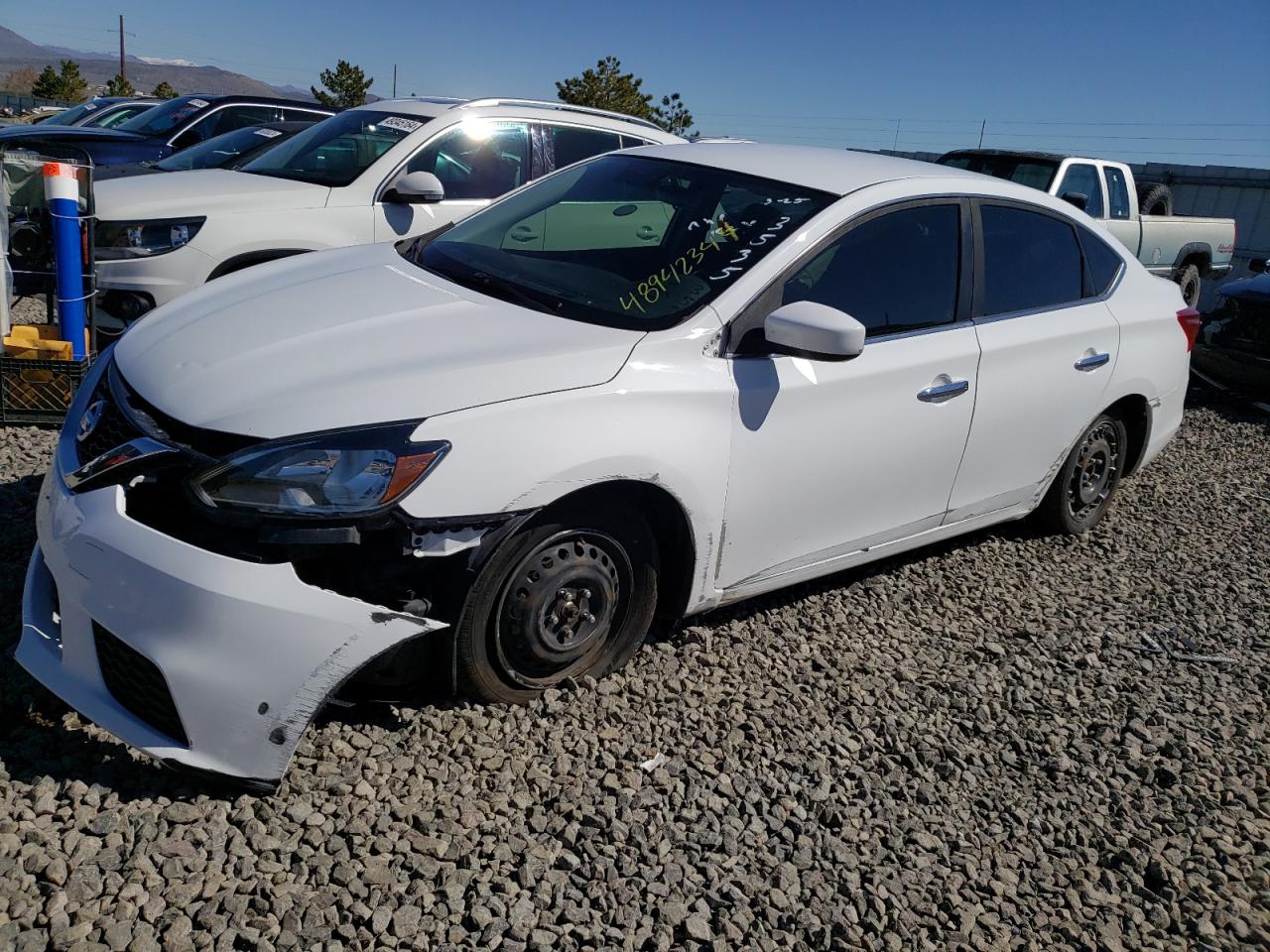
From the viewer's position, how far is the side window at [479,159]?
6.44m

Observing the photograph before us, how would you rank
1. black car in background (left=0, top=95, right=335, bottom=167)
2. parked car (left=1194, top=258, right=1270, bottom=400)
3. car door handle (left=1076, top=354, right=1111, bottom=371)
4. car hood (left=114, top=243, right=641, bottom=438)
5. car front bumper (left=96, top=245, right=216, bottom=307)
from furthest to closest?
black car in background (left=0, top=95, right=335, bottom=167) → parked car (left=1194, top=258, right=1270, bottom=400) → car front bumper (left=96, top=245, right=216, bottom=307) → car door handle (left=1076, top=354, right=1111, bottom=371) → car hood (left=114, top=243, right=641, bottom=438)

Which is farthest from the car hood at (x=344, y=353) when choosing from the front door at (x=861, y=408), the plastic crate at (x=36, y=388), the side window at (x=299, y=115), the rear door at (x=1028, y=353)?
the side window at (x=299, y=115)

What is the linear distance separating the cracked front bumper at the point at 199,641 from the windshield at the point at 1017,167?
378 inches

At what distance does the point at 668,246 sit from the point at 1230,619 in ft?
10.3

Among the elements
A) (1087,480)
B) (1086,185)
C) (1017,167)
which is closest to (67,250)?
A: (1087,480)

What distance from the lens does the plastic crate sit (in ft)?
17.0

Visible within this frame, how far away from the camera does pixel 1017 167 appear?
10914mm

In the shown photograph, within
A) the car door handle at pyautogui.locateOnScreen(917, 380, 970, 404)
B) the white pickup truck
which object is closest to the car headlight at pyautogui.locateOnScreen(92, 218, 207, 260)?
the car door handle at pyautogui.locateOnScreen(917, 380, 970, 404)

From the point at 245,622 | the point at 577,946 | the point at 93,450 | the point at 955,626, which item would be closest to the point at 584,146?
the point at 955,626

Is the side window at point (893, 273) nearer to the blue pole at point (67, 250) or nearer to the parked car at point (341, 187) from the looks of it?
the parked car at point (341, 187)

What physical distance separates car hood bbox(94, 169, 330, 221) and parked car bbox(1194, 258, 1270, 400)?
7673 mm

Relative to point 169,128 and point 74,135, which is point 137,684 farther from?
point 169,128

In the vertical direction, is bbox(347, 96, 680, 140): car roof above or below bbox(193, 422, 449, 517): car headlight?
above

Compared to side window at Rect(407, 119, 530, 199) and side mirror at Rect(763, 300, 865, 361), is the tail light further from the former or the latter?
side window at Rect(407, 119, 530, 199)
